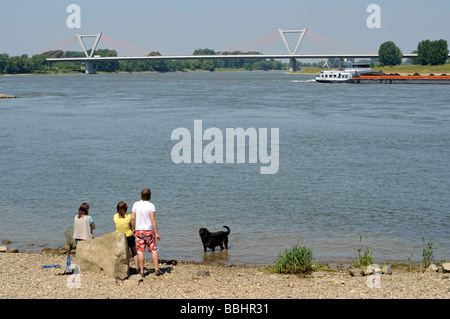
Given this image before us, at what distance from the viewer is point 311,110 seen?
5556cm

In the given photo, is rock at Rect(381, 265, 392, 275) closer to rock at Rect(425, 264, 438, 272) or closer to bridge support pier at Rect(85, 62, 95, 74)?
rock at Rect(425, 264, 438, 272)

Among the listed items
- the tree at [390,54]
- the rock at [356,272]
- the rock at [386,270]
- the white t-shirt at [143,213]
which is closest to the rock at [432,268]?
the rock at [386,270]

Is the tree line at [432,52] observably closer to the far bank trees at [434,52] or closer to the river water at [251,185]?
the far bank trees at [434,52]

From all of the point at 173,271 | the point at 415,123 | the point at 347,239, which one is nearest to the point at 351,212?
the point at 347,239

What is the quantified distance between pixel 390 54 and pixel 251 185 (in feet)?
485

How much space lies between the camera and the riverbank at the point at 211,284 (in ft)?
31.2

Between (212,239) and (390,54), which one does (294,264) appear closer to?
(212,239)

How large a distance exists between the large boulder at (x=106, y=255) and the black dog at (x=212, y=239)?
130 inches

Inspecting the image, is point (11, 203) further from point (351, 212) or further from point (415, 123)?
point (415, 123)

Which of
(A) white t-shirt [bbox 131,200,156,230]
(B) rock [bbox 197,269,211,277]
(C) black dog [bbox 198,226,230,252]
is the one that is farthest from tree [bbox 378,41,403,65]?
(A) white t-shirt [bbox 131,200,156,230]

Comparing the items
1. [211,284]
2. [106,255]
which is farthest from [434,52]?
[106,255]

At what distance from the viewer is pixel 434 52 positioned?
14088 cm

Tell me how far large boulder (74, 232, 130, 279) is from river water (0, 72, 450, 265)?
3.22 metres
